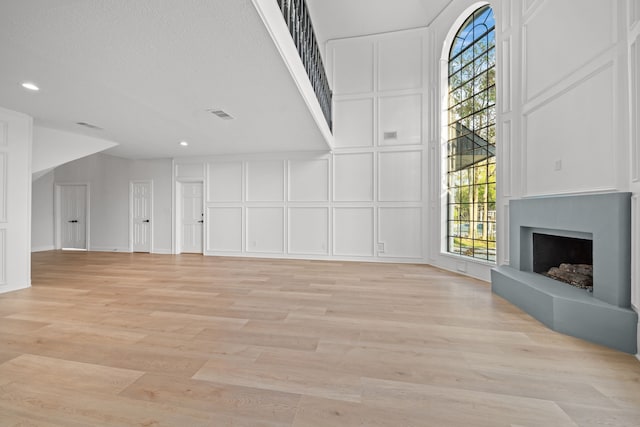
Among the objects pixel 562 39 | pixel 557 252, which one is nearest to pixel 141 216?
pixel 557 252

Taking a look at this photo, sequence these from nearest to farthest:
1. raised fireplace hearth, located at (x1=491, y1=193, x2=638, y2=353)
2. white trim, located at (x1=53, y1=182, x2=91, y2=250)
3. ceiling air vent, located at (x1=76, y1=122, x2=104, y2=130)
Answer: raised fireplace hearth, located at (x1=491, y1=193, x2=638, y2=353) → ceiling air vent, located at (x1=76, y1=122, x2=104, y2=130) → white trim, located at (x1=53, y1=182, x2=91, y2=250)

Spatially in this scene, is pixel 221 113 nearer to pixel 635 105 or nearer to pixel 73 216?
pixel 635 105

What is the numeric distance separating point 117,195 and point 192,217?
8.41ft

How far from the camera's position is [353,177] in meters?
6.57

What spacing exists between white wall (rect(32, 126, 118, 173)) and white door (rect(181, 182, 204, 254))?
2433 mm

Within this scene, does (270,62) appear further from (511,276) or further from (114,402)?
(511,276)

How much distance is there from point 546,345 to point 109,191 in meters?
10.4

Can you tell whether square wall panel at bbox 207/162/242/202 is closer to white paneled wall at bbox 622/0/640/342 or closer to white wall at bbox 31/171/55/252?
white wall at bbox 31/171/55/252

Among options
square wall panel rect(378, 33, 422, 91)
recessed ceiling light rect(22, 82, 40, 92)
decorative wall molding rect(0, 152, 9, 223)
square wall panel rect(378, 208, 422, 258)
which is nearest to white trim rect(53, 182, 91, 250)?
decorative wall molding rect(0, 152, 9, 223)

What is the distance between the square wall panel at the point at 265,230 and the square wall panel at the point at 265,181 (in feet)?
1.11

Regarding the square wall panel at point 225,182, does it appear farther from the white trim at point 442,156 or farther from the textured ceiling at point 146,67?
the white trim at point 442,156

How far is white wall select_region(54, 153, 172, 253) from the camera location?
781 centimetres

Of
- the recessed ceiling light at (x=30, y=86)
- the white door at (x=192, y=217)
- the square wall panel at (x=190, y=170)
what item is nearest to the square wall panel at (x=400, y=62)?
the square wall panel at (x=190, y=170)

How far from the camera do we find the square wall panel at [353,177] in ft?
21.3
